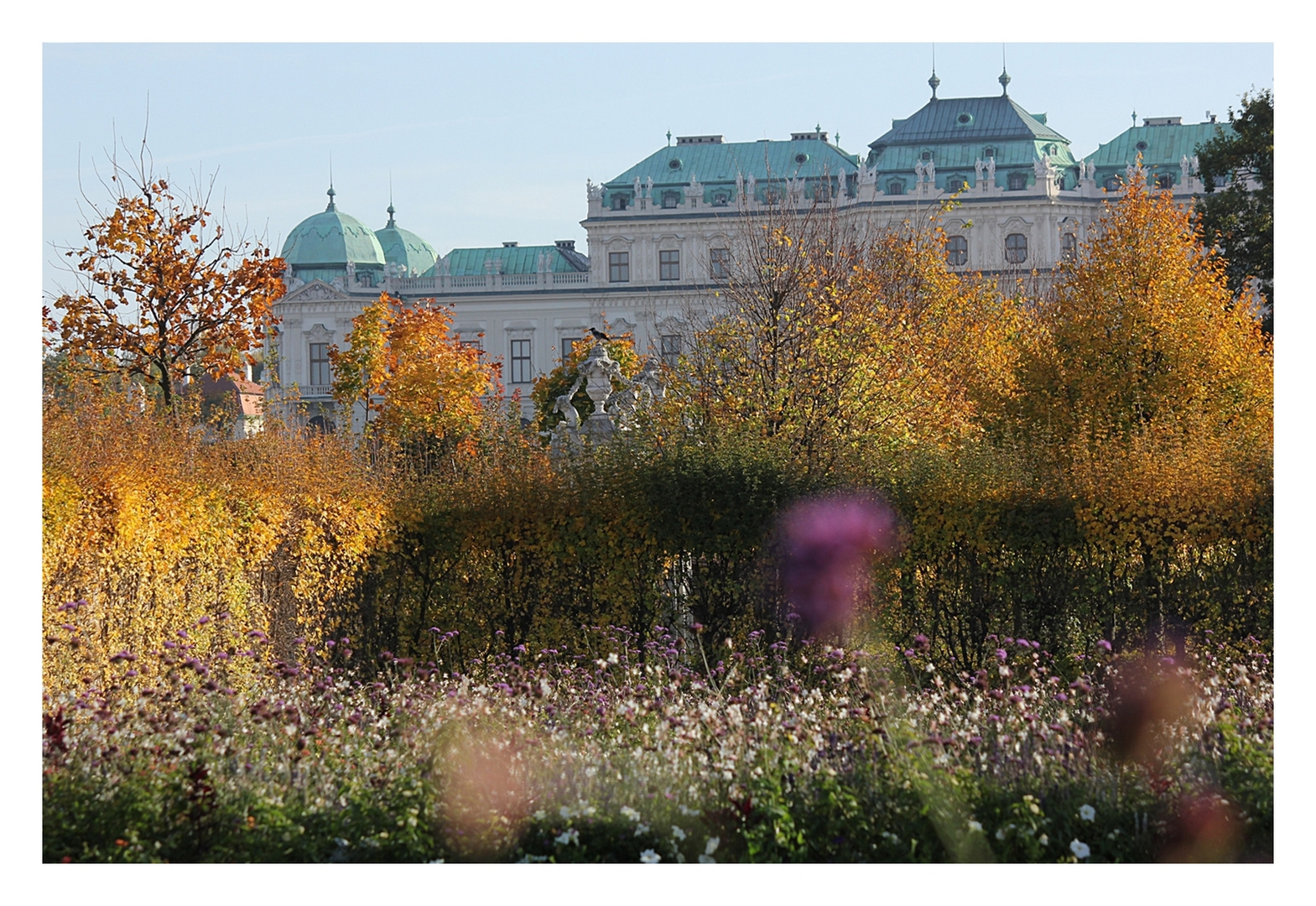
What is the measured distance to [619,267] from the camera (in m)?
56.4

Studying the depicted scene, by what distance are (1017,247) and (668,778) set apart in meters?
49.4

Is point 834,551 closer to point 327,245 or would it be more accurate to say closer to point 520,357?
point 520,357

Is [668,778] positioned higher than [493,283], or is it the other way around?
[493,283]

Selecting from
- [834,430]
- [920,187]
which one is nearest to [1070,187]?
[920,187]

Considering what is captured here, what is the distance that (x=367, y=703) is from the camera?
7.35m

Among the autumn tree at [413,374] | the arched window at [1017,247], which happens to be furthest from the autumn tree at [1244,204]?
the arched window at [1017,247]

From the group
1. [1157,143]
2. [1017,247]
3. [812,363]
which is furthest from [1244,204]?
[1157,143]

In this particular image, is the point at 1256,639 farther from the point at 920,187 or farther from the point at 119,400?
the point at 920,187

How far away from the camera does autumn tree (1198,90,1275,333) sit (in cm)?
2427

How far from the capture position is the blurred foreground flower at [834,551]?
350 inches

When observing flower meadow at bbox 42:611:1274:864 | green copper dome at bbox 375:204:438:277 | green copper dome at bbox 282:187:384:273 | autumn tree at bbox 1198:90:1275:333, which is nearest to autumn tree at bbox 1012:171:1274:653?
flower meadow at bbox 42:611:1274:864

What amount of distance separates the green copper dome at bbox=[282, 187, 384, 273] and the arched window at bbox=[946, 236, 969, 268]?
991 inches

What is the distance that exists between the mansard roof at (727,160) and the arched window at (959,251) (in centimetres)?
516

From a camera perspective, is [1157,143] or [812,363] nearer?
[812,363]
